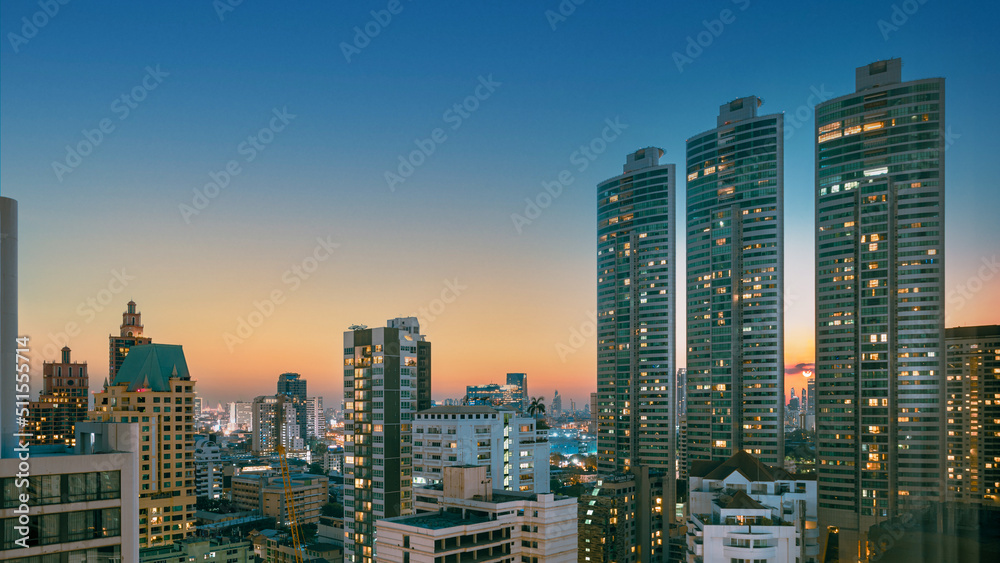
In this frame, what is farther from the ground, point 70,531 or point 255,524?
point 70,531

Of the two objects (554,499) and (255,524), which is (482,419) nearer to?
(554,499)

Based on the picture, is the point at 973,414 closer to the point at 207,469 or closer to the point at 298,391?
the point at 207,469

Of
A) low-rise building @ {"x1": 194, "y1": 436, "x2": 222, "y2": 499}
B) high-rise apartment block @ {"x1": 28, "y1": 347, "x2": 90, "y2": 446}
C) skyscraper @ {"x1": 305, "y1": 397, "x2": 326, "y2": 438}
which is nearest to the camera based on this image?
high-rise apartment block @ {"x1": 28, "y1": 347, "x2": 90, "y2": 446}

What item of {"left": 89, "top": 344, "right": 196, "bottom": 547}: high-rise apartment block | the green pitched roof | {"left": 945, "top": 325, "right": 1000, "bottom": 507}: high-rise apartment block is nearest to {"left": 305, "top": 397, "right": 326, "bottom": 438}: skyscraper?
the green pitched roof

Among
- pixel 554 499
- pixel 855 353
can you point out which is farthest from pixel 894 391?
pixel 554 499

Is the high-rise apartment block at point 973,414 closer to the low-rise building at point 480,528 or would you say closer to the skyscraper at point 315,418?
the low-rise building at point 480,528

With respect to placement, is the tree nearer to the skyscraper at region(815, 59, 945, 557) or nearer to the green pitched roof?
the skyscraper at region(815, 59, 945, 557)

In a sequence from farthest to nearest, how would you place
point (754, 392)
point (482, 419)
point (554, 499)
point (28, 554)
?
point (754, 392) → point (482, 419) → point (554, 499) → point (28, 554)
